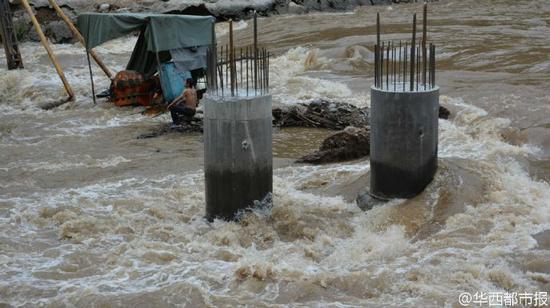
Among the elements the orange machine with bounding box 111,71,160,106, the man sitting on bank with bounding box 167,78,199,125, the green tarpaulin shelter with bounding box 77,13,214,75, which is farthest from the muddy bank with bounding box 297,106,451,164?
the orange machine with bounding box 111,71,160,106

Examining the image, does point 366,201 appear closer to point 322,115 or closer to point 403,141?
point 403,141

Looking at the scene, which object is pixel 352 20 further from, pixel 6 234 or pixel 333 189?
pixel 6 234

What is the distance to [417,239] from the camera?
24.0 ft

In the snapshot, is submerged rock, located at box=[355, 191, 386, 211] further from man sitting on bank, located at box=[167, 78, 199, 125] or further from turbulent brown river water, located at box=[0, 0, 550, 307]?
man sitting on bank, located at box=[167, 78, 199, 125]

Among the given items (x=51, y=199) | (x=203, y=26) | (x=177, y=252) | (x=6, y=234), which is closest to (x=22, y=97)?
(x=203, y=26)

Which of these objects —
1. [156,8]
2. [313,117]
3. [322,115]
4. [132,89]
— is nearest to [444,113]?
[322,115]

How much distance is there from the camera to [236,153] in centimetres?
761

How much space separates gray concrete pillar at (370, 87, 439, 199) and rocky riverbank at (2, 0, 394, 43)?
19.8 metres

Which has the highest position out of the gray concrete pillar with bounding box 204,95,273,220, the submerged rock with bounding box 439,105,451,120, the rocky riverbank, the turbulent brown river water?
the rocky riverbank

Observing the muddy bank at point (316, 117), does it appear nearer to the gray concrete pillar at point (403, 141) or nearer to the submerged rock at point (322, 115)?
the submerged rock at point (322, 115)

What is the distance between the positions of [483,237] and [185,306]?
309 cm

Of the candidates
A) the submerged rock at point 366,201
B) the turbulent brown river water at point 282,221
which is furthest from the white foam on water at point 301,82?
the submerged rock at point 366,201

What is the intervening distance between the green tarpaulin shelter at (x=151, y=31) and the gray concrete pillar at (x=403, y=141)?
8.04 metres

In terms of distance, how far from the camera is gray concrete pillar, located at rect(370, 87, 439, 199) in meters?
7.66
